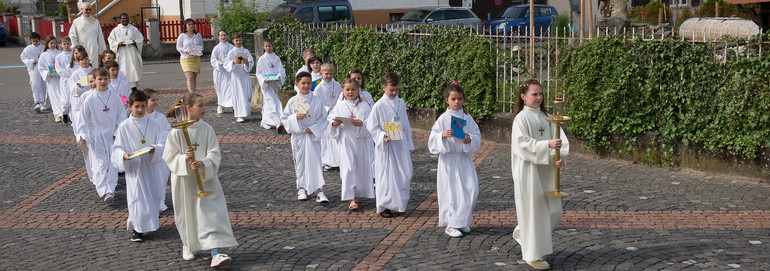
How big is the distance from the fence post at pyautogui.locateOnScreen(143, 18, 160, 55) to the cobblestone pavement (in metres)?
17.8

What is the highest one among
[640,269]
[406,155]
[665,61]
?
[665,61]

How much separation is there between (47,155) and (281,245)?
6.10 metres

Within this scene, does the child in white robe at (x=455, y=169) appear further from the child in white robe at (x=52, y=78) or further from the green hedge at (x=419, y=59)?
the child in white robe at (x=52, y=78)

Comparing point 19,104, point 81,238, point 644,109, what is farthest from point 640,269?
point 19,104

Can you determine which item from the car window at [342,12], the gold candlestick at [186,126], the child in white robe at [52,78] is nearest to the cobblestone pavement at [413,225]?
the gold candlestick at [186,126]

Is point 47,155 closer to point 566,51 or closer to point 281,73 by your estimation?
point 281,73

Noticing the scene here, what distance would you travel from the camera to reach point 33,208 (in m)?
9.35

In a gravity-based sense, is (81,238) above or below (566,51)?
below

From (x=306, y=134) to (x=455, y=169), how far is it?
211 centimetres

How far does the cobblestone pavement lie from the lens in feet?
23.7

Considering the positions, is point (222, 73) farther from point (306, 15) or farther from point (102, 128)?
point (306, 15)

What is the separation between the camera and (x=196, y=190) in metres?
7.21

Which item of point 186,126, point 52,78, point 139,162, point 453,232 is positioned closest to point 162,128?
point 139,162

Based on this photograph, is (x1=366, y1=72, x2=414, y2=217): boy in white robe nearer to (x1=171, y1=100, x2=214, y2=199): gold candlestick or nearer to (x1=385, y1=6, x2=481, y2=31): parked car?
(x1=171, y1=100, x2=214, y2=199): gold candlestick
